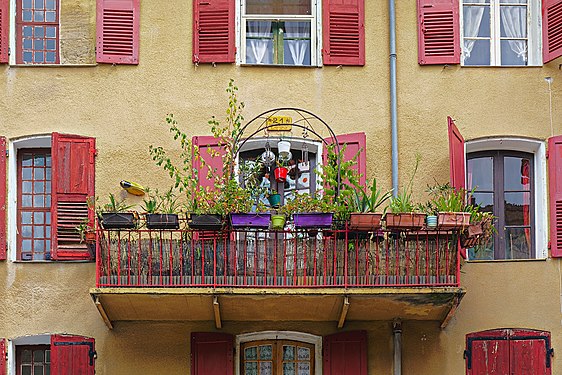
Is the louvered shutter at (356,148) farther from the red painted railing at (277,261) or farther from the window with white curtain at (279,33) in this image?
the red painted railing at (277,261)

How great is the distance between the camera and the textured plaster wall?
14.9 meters

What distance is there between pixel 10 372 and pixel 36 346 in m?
0.43

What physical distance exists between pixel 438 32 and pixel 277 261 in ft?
12.2

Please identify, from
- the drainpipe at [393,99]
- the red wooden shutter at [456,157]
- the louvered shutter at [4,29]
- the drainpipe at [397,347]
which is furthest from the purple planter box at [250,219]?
the louvered shutter at [4,29]

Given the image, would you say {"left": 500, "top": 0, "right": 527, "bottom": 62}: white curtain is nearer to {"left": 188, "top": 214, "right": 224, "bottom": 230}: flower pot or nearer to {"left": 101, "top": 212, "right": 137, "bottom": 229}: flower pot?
{"left": 188, "top": 214, "right": 224, "bottom": 230}: flower pot

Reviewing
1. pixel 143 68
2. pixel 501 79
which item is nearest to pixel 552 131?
pixel 501 79

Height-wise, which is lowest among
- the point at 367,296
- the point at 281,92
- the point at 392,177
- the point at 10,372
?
the point at 10,372

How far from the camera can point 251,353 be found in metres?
15.1

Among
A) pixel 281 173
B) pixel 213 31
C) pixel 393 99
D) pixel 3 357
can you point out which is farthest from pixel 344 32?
pixel 3 357

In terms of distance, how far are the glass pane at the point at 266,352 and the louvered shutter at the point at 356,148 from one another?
86.2 inches

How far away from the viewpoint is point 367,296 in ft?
45.2

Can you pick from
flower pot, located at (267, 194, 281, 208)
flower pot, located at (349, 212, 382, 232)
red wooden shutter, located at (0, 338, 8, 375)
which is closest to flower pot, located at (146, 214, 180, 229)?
flower pot, located at (267, 194, 281, 208)

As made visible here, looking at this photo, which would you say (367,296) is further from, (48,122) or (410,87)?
(48,122)

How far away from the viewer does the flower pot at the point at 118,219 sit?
13617 millimetres
